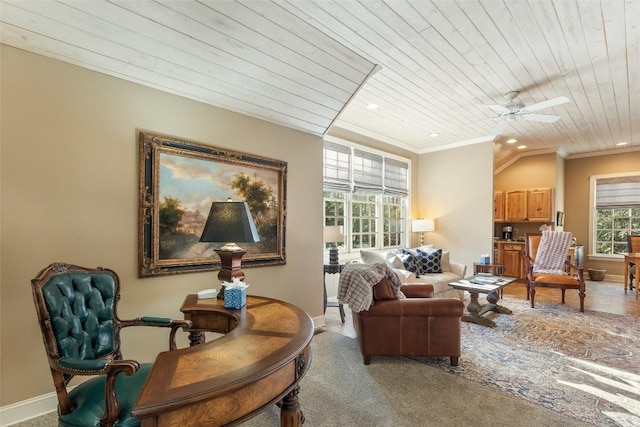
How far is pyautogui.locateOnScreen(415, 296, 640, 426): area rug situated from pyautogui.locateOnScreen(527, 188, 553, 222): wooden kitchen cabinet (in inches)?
110

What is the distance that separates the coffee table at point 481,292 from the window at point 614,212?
4687 mm

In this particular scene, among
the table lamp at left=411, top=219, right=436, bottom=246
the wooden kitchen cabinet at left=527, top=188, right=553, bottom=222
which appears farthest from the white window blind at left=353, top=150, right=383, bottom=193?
the wooden kitchen cabinet at left=527, top=188, right=553, bottom=222

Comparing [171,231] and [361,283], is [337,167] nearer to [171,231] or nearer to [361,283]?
[361,283]

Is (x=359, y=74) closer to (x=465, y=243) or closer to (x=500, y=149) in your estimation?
(x=465, y=243)

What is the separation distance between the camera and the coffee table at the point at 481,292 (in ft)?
12.3

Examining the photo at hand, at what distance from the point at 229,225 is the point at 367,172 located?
12.0ft

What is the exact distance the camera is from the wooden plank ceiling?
2.00m

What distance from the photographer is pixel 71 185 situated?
210cm

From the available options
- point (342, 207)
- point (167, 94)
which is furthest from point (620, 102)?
point (167, 94)

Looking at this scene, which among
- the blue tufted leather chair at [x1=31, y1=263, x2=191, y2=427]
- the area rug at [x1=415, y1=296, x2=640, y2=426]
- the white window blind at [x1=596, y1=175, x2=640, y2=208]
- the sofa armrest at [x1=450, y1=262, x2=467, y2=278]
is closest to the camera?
the blue tufted leather chair at [x1=31, y1=263, x2=191, y2=427]

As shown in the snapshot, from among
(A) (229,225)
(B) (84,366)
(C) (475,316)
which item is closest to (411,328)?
(C) (475,316)

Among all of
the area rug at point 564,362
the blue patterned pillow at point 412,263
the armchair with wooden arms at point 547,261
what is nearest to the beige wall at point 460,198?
the armchair with wooden arms at point 547,261

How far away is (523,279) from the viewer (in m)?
6.47

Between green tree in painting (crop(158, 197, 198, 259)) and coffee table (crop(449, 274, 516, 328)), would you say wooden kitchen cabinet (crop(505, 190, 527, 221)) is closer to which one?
coffee table (crop(449, 274, 516, 328))
